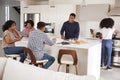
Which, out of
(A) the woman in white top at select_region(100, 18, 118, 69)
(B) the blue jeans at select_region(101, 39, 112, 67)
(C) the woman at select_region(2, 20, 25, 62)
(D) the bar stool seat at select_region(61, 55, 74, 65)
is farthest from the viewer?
(B) the blue jeans at select_region(101, 39, 112, 67)

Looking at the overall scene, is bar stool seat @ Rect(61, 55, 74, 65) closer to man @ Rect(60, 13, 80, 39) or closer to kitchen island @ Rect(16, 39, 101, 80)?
kitchen island @ Rect(16, 39, 101, 80)

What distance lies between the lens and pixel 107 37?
231 inches

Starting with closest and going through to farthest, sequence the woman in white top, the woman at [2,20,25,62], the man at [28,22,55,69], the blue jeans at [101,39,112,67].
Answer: the man at [28,22,55,69] → the woman at [2,20,25,62] → the woman in white top → the blue jeans at [101,39,112,67]

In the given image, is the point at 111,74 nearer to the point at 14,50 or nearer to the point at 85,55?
the point at 85,55

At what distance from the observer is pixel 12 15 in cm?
962

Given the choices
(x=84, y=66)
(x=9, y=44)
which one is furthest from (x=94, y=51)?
(x=9, y=44)

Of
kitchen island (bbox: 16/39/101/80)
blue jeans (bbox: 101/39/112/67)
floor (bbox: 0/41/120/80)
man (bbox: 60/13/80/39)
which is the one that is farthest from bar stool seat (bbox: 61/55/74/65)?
blue jeans (bbox: 101/39/112/67)

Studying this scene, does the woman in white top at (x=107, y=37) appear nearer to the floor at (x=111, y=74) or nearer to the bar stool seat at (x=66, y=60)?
the floor at (x=111, y=74)

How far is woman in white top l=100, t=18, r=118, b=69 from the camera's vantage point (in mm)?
5785

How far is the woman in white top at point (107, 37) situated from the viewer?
5785mm

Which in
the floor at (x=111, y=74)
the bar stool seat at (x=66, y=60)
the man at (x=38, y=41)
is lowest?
the floor at (x=111, y=74)

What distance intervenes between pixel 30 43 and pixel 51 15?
3.53 metres

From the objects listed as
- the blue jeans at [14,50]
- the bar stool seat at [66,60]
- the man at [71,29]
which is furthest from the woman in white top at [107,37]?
the blue jeans at [14,50]

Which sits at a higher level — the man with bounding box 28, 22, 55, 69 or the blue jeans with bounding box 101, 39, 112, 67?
the man with bounding box 28, 22, 55, 69
